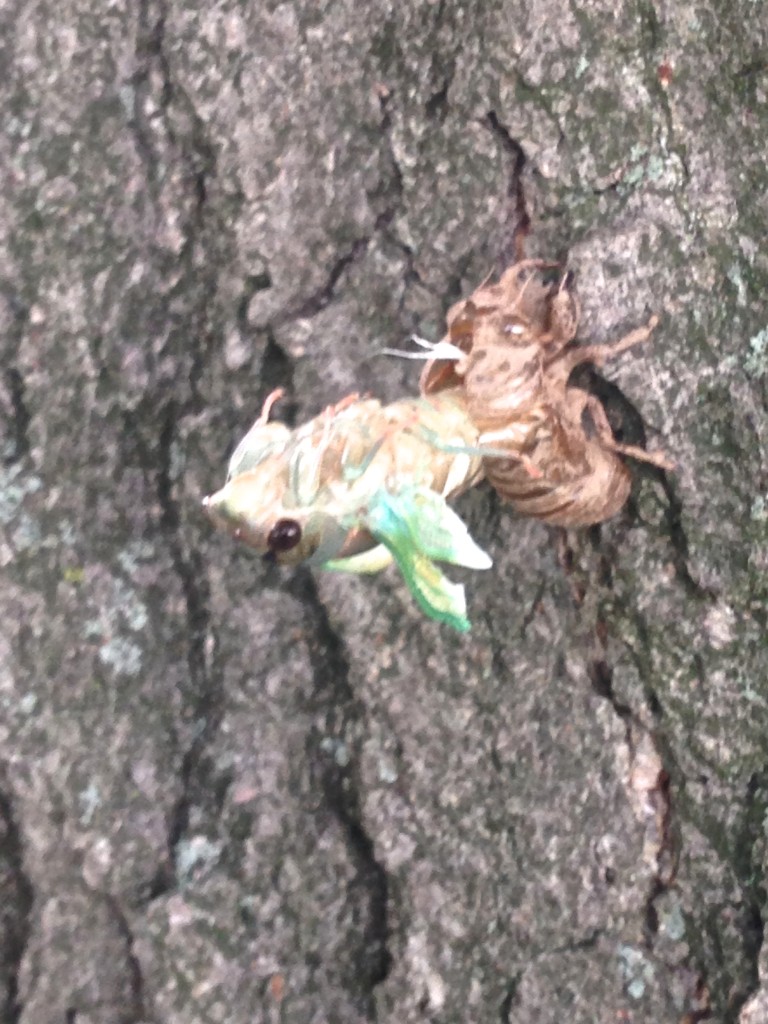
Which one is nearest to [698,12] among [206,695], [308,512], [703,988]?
[308,512]

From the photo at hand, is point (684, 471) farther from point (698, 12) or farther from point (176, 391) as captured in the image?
point (176, 391)

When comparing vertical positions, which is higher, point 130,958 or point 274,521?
point 274,521

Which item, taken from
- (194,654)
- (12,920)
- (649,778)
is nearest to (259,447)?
(194,654)

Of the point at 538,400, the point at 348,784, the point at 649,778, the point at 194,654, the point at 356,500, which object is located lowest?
the point at 649,778

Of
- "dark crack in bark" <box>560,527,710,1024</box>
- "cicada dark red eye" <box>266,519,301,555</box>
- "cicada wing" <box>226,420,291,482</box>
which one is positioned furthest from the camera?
"dark crack in bark" <box>560,527,710,1024</box>

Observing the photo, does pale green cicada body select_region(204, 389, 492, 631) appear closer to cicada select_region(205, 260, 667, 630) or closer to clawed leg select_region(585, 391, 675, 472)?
cicada select_region(205, 260, 667, 630)

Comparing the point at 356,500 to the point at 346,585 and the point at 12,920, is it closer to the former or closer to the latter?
the point at 346,585

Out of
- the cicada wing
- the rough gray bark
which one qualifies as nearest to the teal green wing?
the cicada wing
